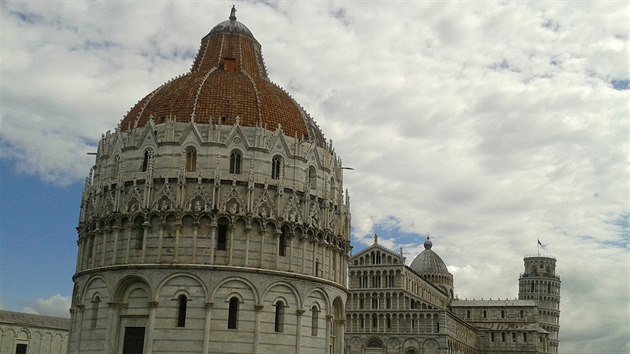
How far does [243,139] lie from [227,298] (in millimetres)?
9911

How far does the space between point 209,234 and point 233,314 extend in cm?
489

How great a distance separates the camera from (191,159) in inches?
1650

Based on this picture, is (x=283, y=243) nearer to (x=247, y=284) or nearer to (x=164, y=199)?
(x=247, y=284)

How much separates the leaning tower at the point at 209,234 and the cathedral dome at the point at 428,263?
84.0 metres

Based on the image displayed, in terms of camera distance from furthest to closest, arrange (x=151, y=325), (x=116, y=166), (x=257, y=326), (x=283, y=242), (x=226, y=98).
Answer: (x=226, y=98)
(x=116, y=166)
(x=283, y=242)
(x=257, y=326)
(x=151, y=325)

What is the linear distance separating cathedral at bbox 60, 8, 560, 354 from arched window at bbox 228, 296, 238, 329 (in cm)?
7

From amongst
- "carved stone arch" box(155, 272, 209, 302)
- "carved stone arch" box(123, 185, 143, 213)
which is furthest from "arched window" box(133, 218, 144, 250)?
"carved stone arch" box(155, 272, 209, 302)

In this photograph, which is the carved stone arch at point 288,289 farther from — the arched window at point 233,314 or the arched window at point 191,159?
the arched window at point 191,159

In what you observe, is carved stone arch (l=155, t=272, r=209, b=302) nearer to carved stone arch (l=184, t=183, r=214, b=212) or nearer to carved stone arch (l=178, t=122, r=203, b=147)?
carved stone arch (l=184, t=183, r=214, b=212)

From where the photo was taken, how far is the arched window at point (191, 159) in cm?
4169

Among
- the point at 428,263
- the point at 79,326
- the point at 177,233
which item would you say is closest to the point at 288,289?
the point at 177,233

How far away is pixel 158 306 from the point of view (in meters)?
39.2

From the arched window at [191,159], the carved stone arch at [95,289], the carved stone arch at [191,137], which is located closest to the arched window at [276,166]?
the carved stone arch at [191,137]

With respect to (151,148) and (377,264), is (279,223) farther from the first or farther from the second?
(377,264)
